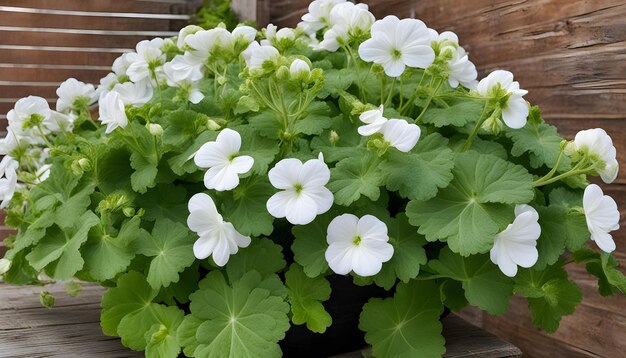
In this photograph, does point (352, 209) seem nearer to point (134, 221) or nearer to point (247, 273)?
point (247, 273)

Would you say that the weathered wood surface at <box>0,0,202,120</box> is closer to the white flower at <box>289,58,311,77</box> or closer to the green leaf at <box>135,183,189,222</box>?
the green leaf at <box>135,183,189,222</box>

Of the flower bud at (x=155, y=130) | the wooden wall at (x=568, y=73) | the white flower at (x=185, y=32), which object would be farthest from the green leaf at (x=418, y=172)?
the wooden wall at (x=568, y=73)

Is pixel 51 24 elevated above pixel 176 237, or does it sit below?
below

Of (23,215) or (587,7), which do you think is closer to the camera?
(23,215)

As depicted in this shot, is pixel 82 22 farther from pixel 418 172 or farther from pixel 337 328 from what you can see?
pixel 418 172

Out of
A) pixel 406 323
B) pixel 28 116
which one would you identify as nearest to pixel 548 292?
pixel 406 323

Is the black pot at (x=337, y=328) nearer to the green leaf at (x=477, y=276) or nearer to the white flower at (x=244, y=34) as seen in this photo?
the green leaf at (x=477, y=276)

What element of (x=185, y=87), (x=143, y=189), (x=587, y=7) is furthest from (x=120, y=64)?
(x=587, y=7)
